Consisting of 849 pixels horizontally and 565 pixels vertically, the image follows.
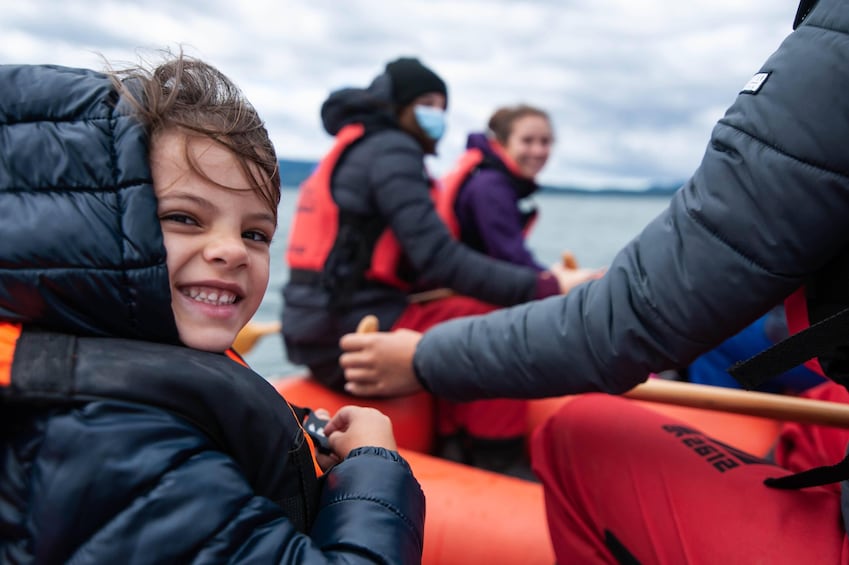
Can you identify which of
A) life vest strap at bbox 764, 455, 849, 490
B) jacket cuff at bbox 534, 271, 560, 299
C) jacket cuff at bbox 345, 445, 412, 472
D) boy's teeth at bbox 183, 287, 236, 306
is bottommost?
jacket cuff at bbox 534, 271, 560, 299

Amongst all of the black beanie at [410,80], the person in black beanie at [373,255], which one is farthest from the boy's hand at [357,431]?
the black beanie at [410,80]

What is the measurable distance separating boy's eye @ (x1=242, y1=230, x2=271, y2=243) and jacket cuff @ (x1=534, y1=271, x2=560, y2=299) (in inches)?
82.1

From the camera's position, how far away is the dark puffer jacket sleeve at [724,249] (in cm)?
95

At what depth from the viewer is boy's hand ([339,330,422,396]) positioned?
149 centimetres

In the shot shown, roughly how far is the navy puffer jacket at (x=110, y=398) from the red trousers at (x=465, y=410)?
5.65 feet

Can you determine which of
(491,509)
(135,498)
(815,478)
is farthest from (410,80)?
(135,498)

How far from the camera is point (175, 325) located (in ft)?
2.93

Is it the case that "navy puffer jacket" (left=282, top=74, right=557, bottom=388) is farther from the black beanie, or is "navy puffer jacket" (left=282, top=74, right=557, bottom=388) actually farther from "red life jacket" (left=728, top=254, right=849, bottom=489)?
"red life jacket" (left=728, top=254, right=849, bottom=489)

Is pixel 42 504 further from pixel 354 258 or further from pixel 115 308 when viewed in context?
pixel 354 258

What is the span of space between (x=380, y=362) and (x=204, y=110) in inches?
28.4

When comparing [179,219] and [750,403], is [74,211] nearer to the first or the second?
[179,219]

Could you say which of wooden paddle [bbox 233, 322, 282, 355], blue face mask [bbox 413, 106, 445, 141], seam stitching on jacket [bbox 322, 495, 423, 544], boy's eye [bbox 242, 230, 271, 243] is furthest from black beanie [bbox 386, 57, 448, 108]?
seam stitching on jacket [bbox 322, 495, 423, 544]

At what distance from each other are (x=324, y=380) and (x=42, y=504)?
5.96 feet

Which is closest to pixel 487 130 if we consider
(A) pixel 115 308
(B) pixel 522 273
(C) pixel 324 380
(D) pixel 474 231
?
(D) pixel 474 231
